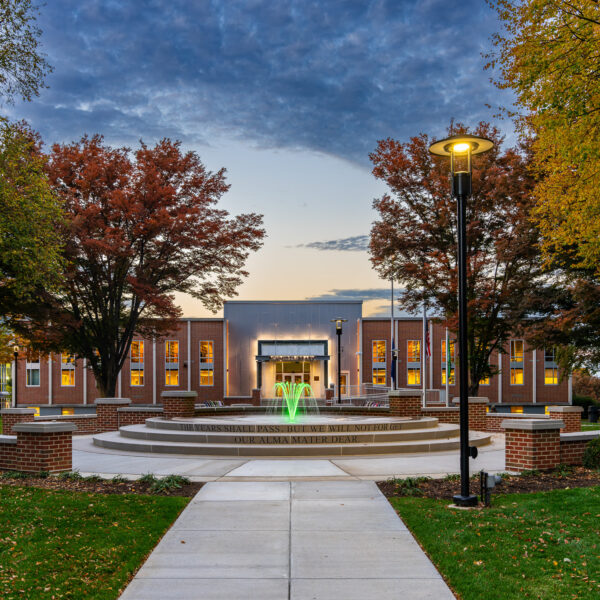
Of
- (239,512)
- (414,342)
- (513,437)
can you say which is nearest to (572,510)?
(513,437)

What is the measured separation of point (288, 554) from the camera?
275 inches

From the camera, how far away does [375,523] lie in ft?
27.0

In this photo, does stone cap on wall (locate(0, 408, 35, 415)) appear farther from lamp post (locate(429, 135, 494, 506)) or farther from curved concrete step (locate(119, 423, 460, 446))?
lamp post (locate(429, 135, 494, 506))

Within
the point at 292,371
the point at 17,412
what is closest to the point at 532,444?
the point at 17,412

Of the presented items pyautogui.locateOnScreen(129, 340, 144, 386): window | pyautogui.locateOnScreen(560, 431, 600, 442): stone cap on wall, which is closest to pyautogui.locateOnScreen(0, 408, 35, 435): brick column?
pyautogui.locateOnScreen(560, 431, 600, 442): stone cap on wall

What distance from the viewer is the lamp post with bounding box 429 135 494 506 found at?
9.04 metres

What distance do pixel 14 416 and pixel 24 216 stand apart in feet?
22.5

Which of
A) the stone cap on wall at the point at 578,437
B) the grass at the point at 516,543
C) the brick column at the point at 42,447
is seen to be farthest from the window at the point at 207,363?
the grass at the point at 516,543

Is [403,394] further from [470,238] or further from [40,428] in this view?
[40,428]

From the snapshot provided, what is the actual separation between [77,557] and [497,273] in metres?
20.7

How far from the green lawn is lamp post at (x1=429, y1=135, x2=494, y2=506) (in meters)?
4.29

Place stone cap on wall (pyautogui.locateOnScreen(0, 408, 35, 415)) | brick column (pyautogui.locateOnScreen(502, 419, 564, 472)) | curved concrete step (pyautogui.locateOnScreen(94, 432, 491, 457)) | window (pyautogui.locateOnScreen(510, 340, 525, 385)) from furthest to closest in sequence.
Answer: window (pyautogui.locateOnScreen(510, 340, 525, 385))
stone cap on wall (pyautogui.locateOnScreen(0, 408, 35, 415))
curved concrete step (pyautogui.locateOnScreen(94, 432, 491, 457))
brick column (pyautogui.locateOnScreen(502, 419, 564, 472))

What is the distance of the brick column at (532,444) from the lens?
12180 mm

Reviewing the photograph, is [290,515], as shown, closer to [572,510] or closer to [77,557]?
[77,557]
